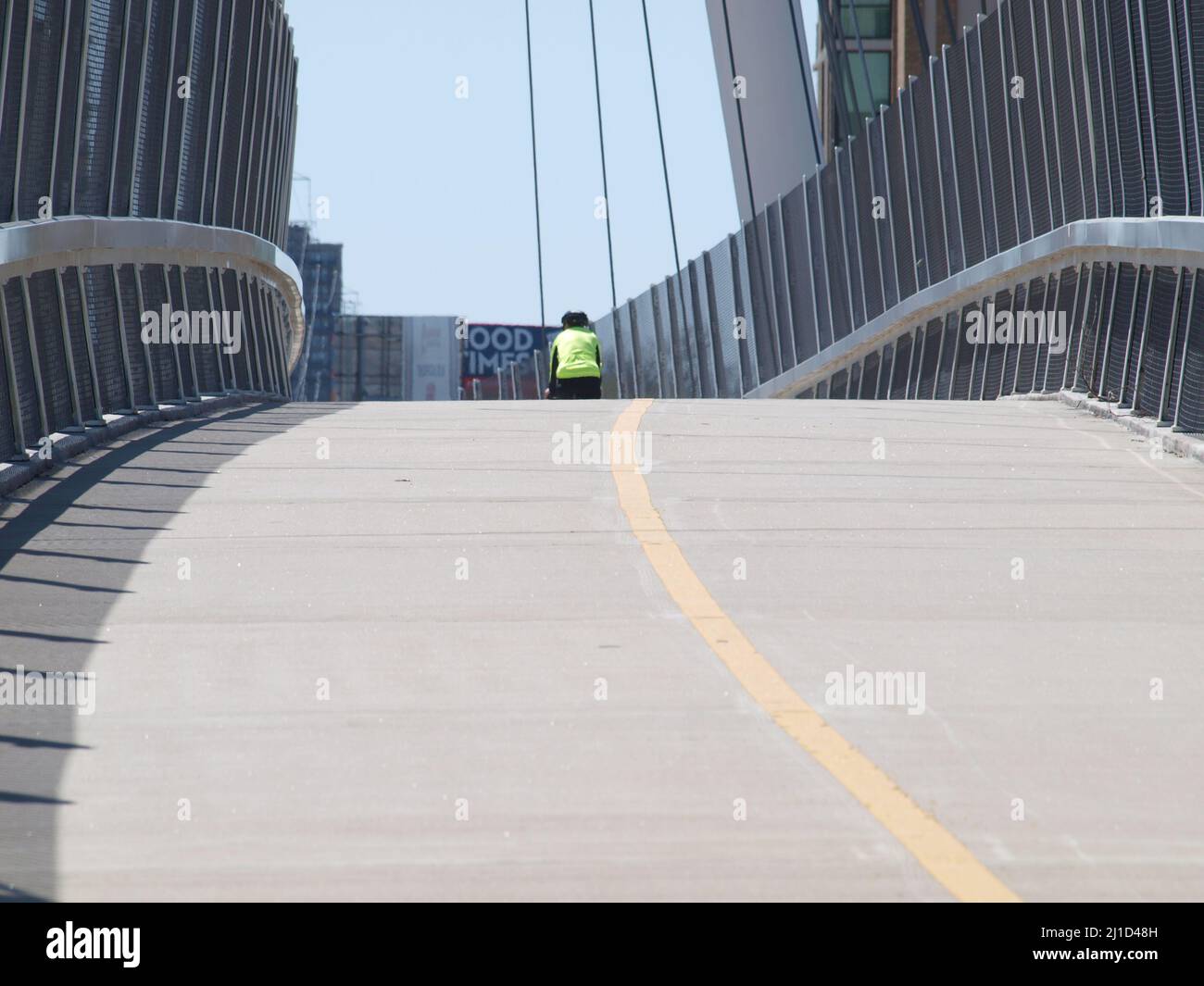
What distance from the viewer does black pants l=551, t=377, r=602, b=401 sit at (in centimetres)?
2114

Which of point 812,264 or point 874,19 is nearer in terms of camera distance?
point 812,264

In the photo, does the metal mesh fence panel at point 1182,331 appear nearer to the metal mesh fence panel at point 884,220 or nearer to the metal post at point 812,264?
the metal mesh fence panel at point 884,220

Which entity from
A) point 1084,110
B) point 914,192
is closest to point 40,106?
point 1084,110

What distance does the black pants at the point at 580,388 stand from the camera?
21141mm

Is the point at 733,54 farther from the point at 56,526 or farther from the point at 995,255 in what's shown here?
the point at 56,526

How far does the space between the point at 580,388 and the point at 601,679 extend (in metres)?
14.7

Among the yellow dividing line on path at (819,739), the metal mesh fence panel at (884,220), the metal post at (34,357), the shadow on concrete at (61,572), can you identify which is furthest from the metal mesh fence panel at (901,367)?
the yellow dividing line on path at (819,739)

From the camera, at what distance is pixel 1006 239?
21.2m

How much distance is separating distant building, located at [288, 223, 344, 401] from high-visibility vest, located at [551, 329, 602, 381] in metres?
65.8

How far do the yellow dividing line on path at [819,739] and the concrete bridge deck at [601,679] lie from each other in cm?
2

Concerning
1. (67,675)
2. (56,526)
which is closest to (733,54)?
(56,526)

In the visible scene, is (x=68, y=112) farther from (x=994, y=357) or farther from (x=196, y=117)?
(x=994, y=357)

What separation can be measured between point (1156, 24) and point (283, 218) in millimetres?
14926

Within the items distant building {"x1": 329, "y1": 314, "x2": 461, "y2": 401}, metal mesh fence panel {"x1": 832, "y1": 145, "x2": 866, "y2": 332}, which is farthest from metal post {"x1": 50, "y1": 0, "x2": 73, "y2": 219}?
distant building {"x1": 329, "y1": 314, "x2": 461, "y2": 401}
